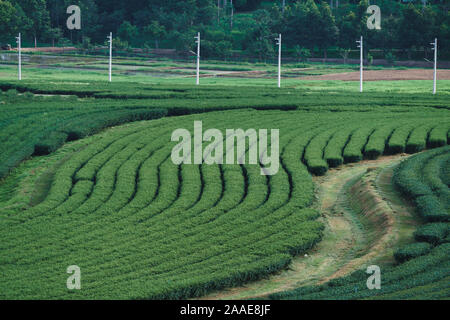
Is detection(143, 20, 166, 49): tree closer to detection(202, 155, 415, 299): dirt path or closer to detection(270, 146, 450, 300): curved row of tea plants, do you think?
detection(202, 155, 415, 299): dirt path

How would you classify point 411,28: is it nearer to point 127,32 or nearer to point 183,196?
point 127,32

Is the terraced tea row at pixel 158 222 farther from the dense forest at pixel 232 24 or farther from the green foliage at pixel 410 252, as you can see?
the dense forest at pixel 232 24

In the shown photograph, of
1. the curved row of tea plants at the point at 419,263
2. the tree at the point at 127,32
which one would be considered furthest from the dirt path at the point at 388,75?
the curved row of tea plants at the point at 419,263

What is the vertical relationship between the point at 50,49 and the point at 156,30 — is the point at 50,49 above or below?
below

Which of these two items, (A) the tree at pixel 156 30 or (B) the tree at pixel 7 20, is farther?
(A) the tree at pixel 156 30

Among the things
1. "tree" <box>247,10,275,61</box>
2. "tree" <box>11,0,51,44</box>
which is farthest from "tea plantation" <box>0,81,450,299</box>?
"tree" <box>11,0,51,44</box>

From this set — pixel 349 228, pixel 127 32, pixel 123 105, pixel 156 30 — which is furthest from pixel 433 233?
pixel 127 32

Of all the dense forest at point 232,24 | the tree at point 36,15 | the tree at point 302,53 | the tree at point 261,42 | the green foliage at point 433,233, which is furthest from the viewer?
the tree at point 36,15
